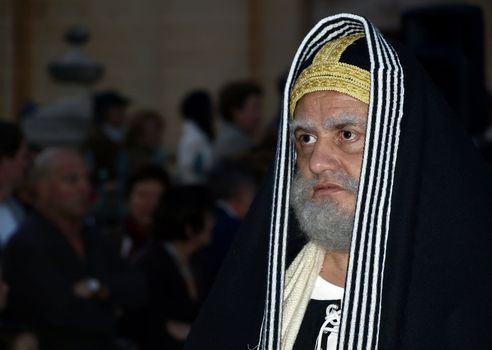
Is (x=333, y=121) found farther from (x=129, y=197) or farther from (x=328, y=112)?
(x=129, y=197)

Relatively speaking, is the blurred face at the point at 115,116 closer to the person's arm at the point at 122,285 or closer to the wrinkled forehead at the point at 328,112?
the person's arm at the point at 122,285

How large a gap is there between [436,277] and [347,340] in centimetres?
28

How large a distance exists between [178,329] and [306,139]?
3.19 metres

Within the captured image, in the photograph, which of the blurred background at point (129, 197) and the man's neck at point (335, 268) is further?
the blurred background at point (129, 197)

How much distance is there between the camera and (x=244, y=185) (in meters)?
8.00

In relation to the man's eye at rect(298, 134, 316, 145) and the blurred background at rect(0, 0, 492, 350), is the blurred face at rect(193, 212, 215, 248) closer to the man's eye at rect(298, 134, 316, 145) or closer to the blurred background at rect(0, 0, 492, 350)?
the blurred background at rect(0, 0, 492, 350)

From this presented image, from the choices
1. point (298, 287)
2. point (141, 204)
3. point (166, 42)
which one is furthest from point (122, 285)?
point (166, 42)

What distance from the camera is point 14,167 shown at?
7055mm

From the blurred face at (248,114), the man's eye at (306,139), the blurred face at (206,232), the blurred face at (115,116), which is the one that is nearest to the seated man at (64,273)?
the blurred face at (206,232)

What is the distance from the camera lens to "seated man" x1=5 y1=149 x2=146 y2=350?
21.8ft

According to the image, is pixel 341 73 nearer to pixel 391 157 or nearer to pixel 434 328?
pixel 391 157

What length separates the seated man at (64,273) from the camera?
6.64 metres

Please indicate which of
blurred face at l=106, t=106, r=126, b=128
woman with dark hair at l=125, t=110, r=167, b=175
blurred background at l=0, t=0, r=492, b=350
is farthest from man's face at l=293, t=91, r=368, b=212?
blurred face at l=106, t=106, r=126, b=128

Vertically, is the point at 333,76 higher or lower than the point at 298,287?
higher
